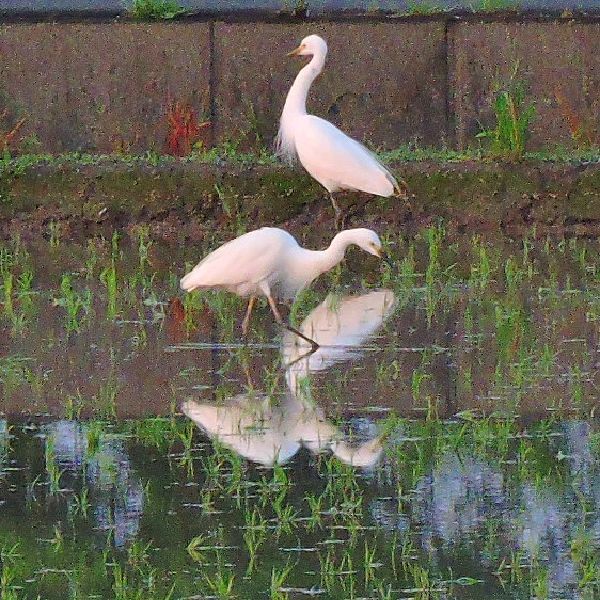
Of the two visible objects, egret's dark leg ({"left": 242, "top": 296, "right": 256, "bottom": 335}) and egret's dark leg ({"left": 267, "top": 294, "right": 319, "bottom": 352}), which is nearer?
egret's dark leg ({"left": 267, "top": 294, "right": 319, "bottom": 352})

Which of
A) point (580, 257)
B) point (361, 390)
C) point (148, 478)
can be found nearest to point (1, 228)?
point (580, 257)

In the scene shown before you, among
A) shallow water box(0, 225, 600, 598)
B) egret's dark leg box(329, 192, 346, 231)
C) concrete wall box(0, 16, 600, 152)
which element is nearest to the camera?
shallow water box(0, 225, 600, 598)

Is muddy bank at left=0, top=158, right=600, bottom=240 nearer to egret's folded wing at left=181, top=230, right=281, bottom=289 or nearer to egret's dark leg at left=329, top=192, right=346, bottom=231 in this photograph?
egret's dark leg at left=329, top=192, right=346, bottom=231

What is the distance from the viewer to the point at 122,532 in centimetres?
435

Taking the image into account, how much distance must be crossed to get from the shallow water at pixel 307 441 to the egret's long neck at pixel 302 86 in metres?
2.39

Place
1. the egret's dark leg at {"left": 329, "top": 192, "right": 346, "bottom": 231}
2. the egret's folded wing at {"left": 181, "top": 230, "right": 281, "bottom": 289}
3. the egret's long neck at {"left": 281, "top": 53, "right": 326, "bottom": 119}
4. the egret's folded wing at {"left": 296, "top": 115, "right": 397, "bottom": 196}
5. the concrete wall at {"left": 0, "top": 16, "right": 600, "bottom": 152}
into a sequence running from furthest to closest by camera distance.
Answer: the concrete wall at {"left": 0, "top": 16, "right": 600, "bottom": 152}, the egret's long neck at {"left": 281, "top": 53, "right": 326, "bottom": 119}, the egret's dark leg at {"left": 329, "top": 192, "right": 346, "bottom": 231}, the egret's folded wing at {"left": 296, "top": 115, "right": 397, "bottom": 196}, the egret's folded wing at {"left": 181, "top": 230, "right": 281, "bottom": 289}

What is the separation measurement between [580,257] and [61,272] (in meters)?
2.60

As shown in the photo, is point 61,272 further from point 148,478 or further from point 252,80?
Result: point 148,478

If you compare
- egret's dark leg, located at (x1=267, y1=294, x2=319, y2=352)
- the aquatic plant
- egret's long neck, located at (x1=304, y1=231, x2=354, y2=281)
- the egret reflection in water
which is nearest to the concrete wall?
the aquatic plant

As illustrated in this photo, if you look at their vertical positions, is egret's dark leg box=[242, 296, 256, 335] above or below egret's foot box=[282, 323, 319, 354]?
above

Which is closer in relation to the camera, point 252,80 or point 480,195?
point 480,195

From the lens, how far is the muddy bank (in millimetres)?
10305

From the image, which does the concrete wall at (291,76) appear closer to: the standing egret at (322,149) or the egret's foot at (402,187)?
the standing egret at (322,149)

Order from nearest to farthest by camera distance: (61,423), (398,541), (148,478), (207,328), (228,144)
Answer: (398,541) < (148,478) < (61,423) < (207,328) < (228,144)
